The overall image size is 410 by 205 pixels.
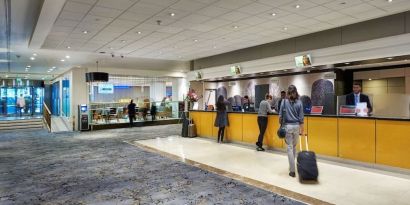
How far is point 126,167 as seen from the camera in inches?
233

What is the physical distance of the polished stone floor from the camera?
13.1 ft

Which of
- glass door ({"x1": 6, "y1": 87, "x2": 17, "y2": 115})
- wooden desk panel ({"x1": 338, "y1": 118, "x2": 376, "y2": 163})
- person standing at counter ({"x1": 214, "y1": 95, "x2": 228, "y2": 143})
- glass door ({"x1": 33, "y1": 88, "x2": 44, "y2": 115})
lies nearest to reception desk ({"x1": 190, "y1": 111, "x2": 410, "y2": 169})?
wooden desk panel ({"x1": 338, "y1": 118, "x2": 376, "y2": 163})

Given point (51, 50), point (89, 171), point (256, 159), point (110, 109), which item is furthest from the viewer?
point (110, 109)

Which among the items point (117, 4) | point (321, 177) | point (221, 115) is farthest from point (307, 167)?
point (117, 4)

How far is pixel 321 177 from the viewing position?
495cm

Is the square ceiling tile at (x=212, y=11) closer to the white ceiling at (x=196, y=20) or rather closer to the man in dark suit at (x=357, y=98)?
the white ceiling at (x=196, y=20)

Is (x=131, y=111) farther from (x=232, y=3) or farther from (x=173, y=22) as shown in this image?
(x=232, y=3)

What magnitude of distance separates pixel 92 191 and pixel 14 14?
15.8ft

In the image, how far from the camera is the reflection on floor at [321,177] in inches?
156

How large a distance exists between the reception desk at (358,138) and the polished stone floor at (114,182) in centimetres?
266

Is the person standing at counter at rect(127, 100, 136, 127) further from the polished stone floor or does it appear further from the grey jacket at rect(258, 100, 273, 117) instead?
the grey jacket at rect(258, 100, 273, 117)

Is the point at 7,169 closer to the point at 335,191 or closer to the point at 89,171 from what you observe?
the point at 89,171

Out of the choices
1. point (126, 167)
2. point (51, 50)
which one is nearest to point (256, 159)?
point (126, 167)

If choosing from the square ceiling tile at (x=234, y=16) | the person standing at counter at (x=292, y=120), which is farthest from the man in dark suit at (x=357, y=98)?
the square ceiling tile at (x=234, y=16)
